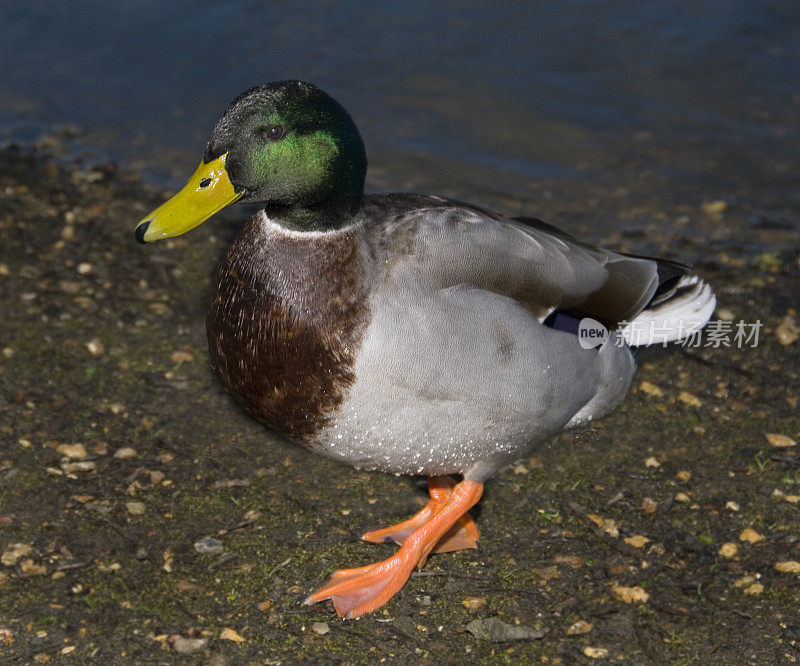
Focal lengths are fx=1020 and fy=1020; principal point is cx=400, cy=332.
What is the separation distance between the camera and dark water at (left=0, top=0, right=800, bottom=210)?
6.77 meters

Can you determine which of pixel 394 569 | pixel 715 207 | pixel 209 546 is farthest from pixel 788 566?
pixel 715 207

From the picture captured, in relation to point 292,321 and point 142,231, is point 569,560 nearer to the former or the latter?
point 292,321

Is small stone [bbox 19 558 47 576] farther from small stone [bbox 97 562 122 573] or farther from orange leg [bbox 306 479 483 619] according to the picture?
orange leg [bbox 306 479 483 619]

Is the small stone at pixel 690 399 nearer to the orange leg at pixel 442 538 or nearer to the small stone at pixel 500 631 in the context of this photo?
the orange leg at pixel 442 538

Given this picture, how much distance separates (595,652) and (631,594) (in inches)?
11.8

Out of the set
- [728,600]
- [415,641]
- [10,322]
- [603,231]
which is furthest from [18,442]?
[603,231]

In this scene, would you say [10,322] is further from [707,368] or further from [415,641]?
[707,368]

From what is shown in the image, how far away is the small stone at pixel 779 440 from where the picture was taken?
4.00 meters

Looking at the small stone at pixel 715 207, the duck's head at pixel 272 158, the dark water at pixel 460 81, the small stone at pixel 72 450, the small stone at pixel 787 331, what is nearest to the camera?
the duck's head at pixel 272 158

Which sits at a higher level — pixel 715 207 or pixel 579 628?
pixel 715 207

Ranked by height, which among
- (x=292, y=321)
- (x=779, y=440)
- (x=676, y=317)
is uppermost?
(x=292, y=321)

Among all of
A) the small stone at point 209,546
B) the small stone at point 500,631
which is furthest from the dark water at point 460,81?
the small stone at point 500,631

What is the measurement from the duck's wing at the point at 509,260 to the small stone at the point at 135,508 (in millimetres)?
1337

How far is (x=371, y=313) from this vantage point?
294cm
